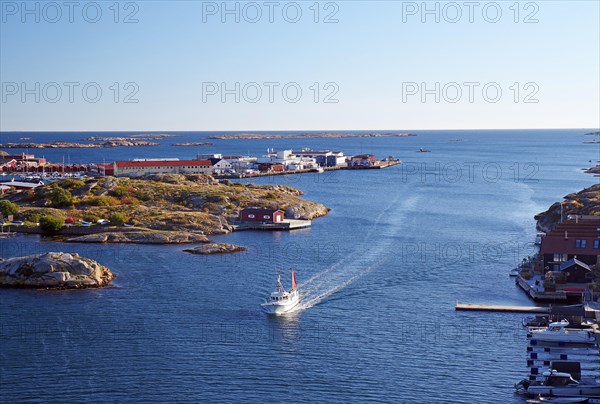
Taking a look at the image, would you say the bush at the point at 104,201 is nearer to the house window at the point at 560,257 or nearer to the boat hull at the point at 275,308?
the boat hull at the point at 275,308

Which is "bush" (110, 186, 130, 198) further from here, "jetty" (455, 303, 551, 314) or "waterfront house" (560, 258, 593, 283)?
"waterfront house" (560, 258, 593, 283)

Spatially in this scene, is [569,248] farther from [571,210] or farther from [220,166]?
[220,166]

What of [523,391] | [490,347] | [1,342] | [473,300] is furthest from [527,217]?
[1,342]

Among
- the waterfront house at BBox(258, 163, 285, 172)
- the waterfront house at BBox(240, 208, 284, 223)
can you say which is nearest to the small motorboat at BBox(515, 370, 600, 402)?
the waterfront house at BBox(240, 208, 284, 223)

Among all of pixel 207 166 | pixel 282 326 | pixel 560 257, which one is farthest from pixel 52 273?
pixel 207 166

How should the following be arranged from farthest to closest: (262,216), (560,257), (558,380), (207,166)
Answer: (207,166) → (262,216) → (560,257) → (558,380)

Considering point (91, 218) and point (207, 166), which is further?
point (207, 166)

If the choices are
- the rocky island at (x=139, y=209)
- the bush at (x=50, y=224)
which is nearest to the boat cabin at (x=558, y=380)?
the rocky island at (x=139, y=209)
